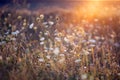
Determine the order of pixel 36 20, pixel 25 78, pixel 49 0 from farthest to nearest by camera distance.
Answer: pixel 49 0
pixel 36 20
pixel 25 78

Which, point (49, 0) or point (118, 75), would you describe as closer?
point (118, 75)

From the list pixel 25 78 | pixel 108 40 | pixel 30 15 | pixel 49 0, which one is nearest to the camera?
pixel 25 78

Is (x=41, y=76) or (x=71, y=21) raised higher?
(x=71, y=21)

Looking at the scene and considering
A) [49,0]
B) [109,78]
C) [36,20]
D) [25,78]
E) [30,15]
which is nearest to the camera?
[25,78]

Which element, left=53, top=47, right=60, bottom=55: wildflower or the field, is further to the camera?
left=53, top=47, right=60, bottom=55: wildflower

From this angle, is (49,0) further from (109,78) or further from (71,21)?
(109,78)

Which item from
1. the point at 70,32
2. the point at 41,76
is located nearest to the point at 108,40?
the point at 70,32

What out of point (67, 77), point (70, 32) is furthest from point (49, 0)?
point (67, 77)

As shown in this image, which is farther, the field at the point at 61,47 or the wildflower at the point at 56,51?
the wildflower at the point at 56,51

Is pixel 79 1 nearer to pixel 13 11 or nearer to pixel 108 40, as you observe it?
pixel 13 11

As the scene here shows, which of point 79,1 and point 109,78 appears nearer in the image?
point 109,78
